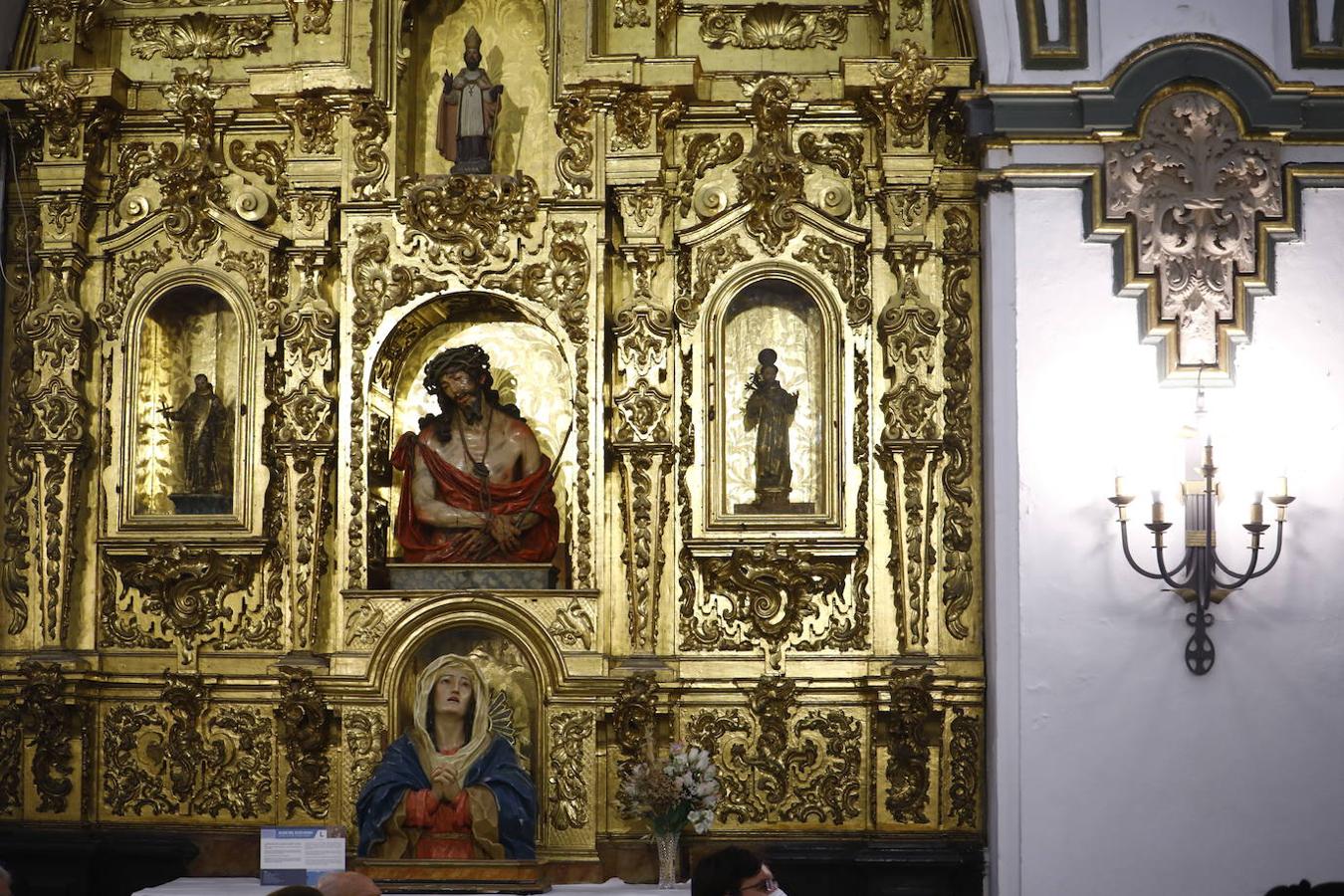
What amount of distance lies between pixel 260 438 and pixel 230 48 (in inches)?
98.4

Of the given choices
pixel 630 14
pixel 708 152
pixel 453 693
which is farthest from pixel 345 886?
pixel 630 14

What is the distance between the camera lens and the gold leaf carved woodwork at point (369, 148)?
1093 cm

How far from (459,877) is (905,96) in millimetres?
5103

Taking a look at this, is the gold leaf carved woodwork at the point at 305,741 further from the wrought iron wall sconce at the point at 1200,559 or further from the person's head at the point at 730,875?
the person's head at the point at 730,875

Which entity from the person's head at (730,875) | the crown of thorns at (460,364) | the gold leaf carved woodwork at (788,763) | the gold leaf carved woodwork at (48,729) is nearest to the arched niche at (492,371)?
the crown of thorns at (460,364)

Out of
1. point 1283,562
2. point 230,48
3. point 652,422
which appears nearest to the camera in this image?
point 1283,562

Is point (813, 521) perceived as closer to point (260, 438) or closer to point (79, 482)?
point (260, 438)

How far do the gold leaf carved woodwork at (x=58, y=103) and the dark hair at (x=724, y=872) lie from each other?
7074 mm

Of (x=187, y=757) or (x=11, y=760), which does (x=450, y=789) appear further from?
(x=11, y=760)

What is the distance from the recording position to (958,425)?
35.3 feet

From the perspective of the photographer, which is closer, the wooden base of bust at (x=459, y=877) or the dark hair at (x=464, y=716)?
the wooden base of bust at (x=459, y=877)

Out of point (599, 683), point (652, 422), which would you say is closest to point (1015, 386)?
point (652, 422)

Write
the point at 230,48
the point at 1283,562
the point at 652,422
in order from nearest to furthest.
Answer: the point at 1283,562 < the point at 652,422 < the point at 230,48

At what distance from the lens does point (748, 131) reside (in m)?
11.1
